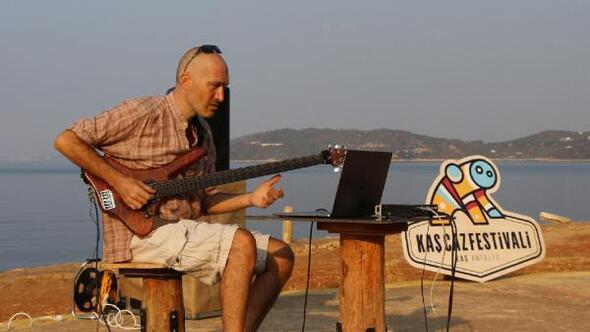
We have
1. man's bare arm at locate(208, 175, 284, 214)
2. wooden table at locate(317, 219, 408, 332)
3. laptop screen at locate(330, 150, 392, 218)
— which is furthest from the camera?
wooden table at locate(317, 219, 408, 332)

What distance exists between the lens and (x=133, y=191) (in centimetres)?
539

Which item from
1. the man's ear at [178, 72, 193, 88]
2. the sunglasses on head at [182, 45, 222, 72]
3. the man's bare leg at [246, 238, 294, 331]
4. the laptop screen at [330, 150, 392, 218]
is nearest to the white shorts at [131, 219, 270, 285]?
the man's bare leg at [246, 238, 294, 331]

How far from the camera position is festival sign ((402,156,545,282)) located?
441 inches

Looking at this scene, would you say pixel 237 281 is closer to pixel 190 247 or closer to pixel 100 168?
pixel 190 247

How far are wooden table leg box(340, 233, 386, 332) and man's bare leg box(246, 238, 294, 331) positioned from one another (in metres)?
0.45

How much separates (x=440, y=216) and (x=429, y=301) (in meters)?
3.73

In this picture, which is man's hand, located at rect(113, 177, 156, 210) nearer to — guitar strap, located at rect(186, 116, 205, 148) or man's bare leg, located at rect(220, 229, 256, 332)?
guitar strap, located at rect(186, 116, 205, 148)

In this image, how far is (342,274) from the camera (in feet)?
20.3

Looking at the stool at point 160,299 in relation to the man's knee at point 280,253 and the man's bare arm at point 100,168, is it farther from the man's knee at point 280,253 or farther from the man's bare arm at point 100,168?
the man's knee at point 280,253

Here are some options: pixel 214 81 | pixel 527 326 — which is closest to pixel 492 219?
pixel 527 326

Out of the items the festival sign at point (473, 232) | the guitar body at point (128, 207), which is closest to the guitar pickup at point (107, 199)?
the guitar body at point (128, 207)

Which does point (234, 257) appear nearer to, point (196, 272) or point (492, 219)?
point (196, 272)

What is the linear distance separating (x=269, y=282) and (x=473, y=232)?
6.16 m

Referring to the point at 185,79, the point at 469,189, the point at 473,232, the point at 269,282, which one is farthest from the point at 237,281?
the point at 469,189
